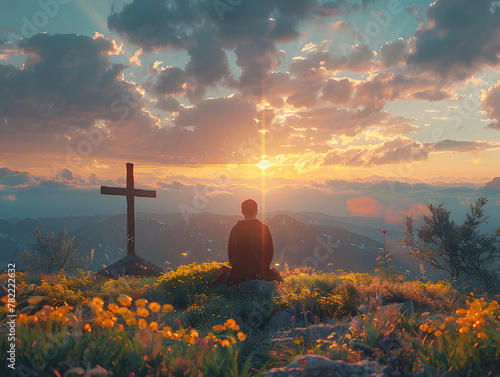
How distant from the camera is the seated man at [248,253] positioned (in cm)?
1030

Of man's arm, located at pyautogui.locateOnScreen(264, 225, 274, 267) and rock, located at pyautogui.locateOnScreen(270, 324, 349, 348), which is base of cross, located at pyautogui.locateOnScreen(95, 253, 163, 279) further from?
rock, located at pyautogui.locateOnScreen(270, 324, 349, 348)

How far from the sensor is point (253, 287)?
32.1 feet

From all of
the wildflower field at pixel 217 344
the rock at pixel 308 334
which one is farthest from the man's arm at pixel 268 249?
the rock at pixel 308 334

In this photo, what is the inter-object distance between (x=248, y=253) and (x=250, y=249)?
0.14 metres

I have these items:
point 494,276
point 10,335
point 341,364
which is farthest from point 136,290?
point 494,276

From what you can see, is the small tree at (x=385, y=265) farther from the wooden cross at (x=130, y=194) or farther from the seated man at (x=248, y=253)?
the wooden cross at (x=130, y=194)

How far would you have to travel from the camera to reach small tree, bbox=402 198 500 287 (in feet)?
76.3

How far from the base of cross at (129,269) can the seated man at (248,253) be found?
5.05m

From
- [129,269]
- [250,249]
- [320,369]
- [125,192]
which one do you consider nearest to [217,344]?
[320,369]

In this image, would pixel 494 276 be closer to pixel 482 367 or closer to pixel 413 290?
pixel 413 290

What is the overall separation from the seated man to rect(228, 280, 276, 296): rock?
8.5 inches

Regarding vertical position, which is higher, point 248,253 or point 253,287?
point 248,253

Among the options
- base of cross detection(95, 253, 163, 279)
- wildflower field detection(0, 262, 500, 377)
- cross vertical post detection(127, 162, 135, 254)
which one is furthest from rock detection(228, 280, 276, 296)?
cross vertical post detection(127, 162, 135, 254)

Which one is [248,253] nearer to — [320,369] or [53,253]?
[320,369]
